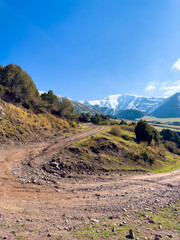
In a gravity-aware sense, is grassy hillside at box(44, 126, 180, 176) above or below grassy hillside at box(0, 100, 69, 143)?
below

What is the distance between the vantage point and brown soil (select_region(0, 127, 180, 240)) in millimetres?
5863

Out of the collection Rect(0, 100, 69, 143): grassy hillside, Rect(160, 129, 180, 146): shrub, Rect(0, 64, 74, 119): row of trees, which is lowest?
Rect(160, 129, 180, 146): shrub

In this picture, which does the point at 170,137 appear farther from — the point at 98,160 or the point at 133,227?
the point at 133,227

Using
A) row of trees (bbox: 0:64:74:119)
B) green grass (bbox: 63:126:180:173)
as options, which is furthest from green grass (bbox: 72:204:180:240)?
row of trees (bbox: 0:64:74:119)

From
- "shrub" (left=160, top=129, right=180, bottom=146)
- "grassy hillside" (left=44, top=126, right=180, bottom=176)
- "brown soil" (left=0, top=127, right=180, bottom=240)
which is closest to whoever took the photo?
"brown soil" (left=0, top=127, right=180, bottom=240)

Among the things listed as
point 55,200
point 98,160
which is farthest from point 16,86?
point 55,200

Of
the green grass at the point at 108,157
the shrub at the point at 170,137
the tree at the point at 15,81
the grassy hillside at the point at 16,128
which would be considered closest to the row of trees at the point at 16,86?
the tree at the point at 15,81

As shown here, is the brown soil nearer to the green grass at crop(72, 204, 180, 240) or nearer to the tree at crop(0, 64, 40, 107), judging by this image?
the green grass at crop(72, 204, 180, 240)

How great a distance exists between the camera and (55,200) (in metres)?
8.66

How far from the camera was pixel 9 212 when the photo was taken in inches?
259

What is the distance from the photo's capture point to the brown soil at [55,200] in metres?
5.86

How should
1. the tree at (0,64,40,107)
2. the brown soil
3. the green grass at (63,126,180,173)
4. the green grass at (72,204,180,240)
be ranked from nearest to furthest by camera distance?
1. the green grass at (72,204,180,240)
2. the brown soil
3. the green grass at (63,126,180,173)
4. the tree at (0,64,40,107)

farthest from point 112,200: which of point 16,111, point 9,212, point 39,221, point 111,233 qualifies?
point 16,111

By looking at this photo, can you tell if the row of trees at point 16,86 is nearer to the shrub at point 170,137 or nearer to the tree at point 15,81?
the tree at point 15,81
